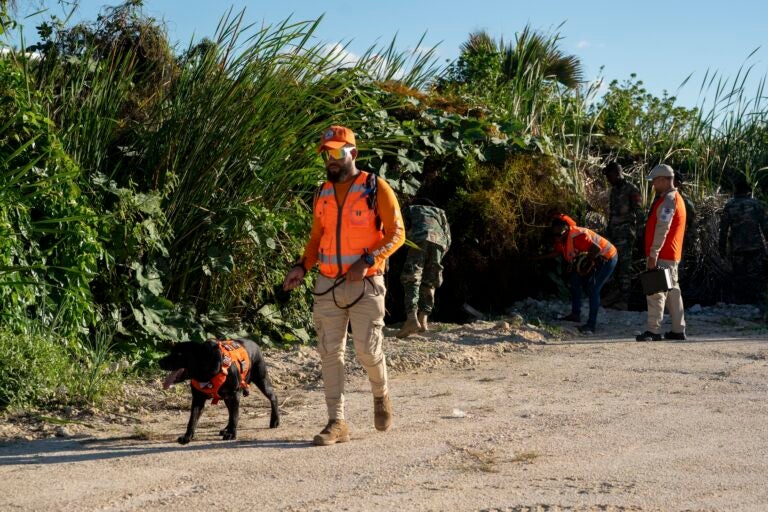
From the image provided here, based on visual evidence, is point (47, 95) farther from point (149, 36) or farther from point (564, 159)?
point (564, 159)

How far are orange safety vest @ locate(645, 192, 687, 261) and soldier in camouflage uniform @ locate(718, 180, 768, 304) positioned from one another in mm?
3439

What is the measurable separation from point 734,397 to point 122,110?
20.2 feet

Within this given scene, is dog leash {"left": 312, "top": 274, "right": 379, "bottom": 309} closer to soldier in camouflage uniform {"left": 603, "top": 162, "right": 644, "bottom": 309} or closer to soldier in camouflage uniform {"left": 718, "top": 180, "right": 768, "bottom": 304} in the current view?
soldier in camouflage uniform {"left": 603, "top": 162, "right": 644, "bottom": 309}

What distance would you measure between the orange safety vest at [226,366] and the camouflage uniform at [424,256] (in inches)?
166

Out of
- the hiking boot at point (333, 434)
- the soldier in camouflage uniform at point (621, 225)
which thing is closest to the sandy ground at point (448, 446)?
the hiking boot at point (333, 434)

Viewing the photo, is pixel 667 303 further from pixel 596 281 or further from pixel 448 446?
pixel 448 446

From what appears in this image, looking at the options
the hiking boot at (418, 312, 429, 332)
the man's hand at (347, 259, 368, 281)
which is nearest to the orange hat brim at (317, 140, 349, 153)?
the man's hand at (347, 259, 368, 281)

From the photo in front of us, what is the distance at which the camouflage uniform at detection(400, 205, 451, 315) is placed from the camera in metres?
10.2

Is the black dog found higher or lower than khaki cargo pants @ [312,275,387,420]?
lower

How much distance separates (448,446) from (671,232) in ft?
17.7

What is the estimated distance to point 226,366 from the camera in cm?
588

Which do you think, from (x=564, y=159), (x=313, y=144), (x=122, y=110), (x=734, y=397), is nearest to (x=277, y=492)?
(x=734, y=397)

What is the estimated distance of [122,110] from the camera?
9.48 meters

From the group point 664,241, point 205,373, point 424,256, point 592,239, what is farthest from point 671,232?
point 205,373
